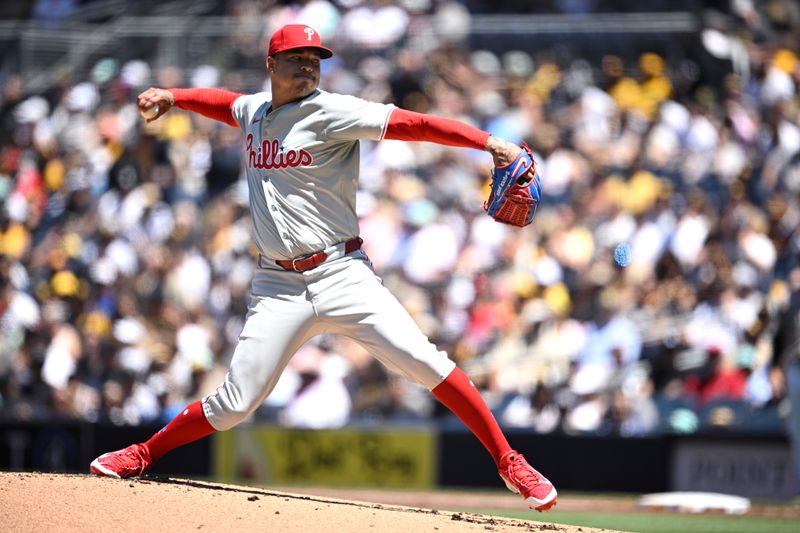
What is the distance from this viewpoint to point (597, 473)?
10227mm

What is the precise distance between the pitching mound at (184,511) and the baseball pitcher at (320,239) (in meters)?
0.34

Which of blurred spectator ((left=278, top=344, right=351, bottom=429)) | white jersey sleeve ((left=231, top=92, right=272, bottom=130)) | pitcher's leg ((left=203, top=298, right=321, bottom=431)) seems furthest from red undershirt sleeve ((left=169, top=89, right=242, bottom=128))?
blurred spectator ((left=278, top=344, right=351, bottom=429))

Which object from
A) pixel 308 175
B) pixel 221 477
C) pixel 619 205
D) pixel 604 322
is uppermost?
pixel 308 175

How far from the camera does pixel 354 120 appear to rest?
5098 millimetres

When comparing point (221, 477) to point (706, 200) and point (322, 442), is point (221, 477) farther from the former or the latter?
point (706, 200)

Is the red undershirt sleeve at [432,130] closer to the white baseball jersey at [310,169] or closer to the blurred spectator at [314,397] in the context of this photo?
the white baseball jersey at [310,169]

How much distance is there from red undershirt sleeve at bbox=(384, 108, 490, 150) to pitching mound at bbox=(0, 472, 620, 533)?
1513mm

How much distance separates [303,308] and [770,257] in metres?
7.00

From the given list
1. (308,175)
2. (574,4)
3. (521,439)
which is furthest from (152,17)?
(308,175)

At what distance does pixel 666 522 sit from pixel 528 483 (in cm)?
381

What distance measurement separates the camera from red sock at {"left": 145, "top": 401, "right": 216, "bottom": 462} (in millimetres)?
5363

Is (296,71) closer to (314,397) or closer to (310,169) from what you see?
(310,169)

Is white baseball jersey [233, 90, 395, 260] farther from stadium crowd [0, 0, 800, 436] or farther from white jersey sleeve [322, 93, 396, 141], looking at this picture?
stadium crowd [0, 0, 800, 436]

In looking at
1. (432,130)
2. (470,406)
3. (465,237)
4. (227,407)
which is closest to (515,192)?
(432,130)
